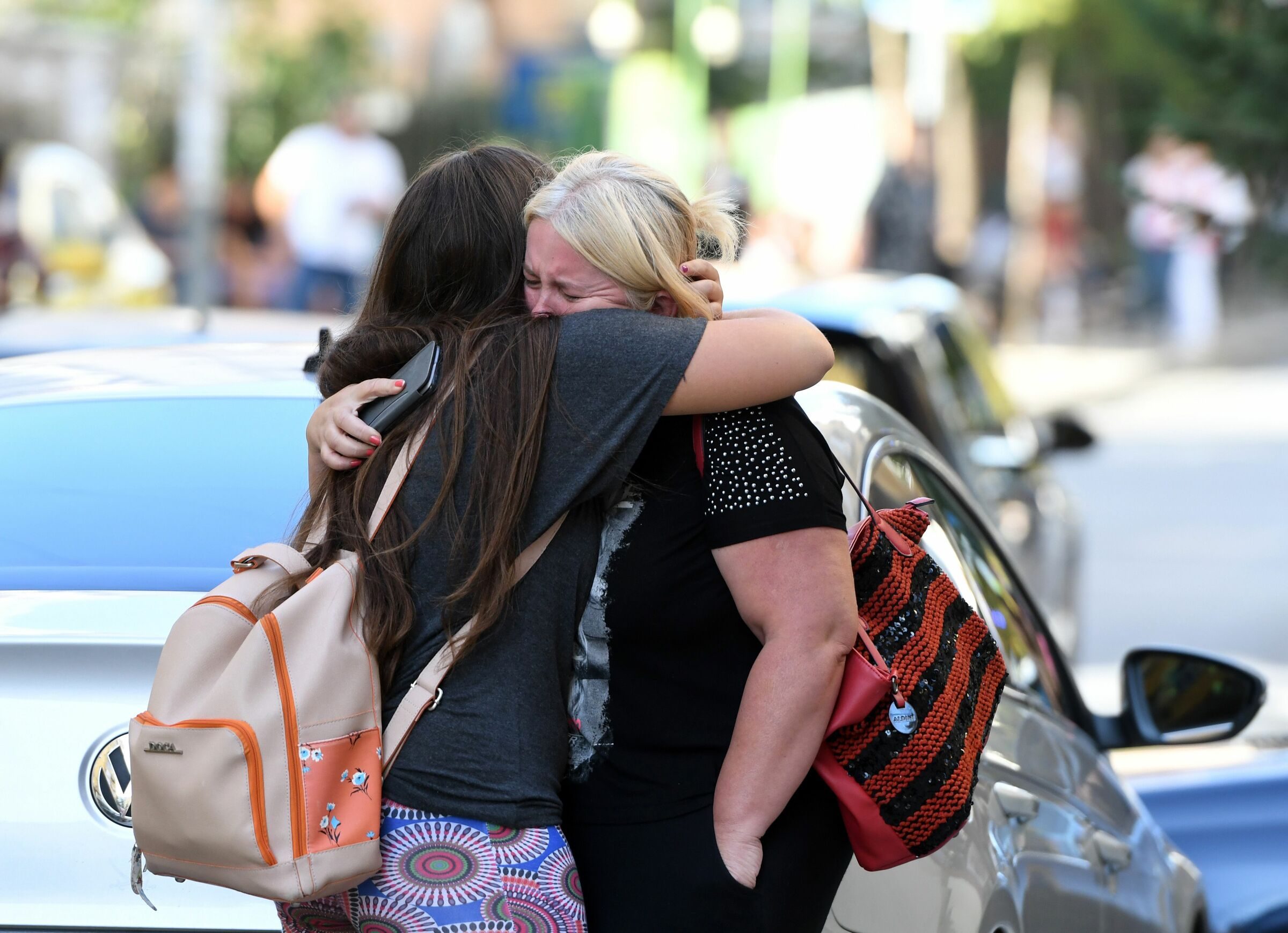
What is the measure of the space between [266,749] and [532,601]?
13.9 inches

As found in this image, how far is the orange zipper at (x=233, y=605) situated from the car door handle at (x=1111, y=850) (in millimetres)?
1689

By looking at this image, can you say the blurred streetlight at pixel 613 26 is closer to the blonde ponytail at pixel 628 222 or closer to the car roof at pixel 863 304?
the car roof at pixel 863 304

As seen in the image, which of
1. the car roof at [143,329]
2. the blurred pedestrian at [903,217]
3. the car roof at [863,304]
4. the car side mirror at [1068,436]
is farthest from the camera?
the blurred pedestrian at [903,217]

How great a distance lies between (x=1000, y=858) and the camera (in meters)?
2.55

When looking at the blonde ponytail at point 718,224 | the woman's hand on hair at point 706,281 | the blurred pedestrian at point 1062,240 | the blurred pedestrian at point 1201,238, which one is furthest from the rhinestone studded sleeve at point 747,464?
the blurred pedestrian at point 1062,240

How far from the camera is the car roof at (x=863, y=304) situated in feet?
17.5

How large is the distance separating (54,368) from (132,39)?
18.3m

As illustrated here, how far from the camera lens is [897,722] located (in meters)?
1.98

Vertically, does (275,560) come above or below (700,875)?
above

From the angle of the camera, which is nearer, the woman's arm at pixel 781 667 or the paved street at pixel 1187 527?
the woman's arm at pixel 781 667

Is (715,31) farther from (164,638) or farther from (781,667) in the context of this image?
(781,667)

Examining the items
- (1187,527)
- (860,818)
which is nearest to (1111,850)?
(860,818)

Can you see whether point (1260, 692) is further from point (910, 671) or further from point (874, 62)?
point (874, 62)

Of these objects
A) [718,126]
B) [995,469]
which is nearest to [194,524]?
[995,469]
